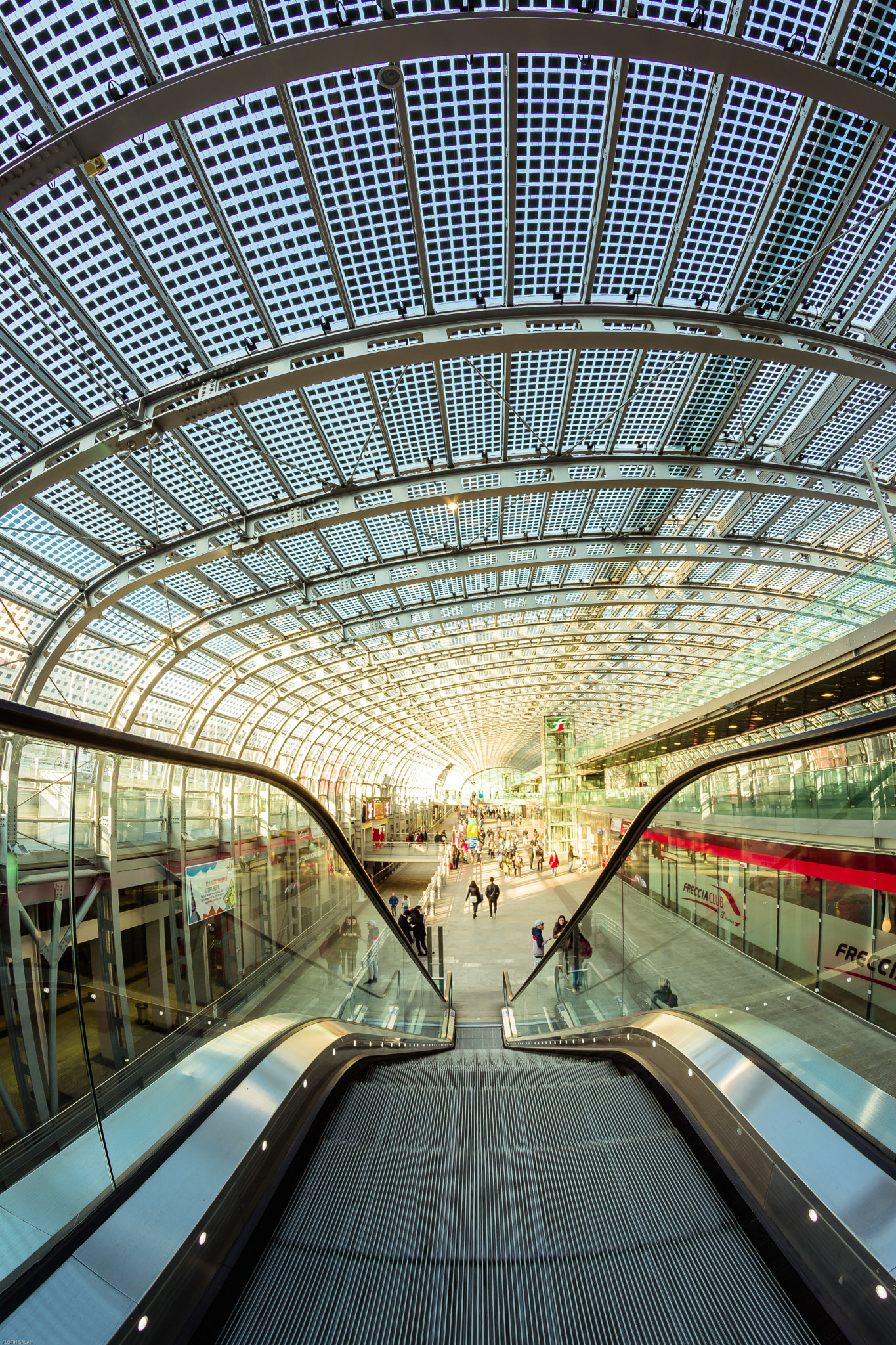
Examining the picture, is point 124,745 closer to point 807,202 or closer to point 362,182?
point 362,182

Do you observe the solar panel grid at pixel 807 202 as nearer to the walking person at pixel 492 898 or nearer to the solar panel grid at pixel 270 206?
the solar panel grid at pixel 270 206

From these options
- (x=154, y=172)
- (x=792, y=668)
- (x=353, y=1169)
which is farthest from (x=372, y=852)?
(x=353, y=1169)

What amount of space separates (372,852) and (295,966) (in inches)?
1566

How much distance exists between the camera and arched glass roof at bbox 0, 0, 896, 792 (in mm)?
8250

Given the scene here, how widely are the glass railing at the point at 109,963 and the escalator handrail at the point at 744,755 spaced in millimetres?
2800

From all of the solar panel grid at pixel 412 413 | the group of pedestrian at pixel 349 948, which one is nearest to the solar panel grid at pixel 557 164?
the solar panel grid at pixel 412 413

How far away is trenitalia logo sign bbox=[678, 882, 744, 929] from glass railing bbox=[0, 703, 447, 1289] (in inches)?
147

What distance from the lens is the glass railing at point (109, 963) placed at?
200 centimetres

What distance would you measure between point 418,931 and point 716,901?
11.6 m

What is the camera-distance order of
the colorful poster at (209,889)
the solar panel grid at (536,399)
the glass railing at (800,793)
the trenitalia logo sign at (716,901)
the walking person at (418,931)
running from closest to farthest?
1. the colorful poster at (209,889)
2. the glass railing at (800,793)
3. the trenitalia logo sign at (716,901)
4. the solar panel grid at (536,399)
5. the walking person at (418,931)

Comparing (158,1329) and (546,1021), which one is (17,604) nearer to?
(546,1021)

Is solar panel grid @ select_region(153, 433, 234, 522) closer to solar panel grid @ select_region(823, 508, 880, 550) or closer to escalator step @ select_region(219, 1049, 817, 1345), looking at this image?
escalator step @ select_region(219, 1049, 817, 1345)

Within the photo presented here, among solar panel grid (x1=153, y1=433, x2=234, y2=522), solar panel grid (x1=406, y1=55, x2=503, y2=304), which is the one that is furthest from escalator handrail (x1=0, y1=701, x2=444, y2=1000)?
solar panel grid (x1=153, y1=433, x2=234, y2=522)

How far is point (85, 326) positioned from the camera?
1119cm
